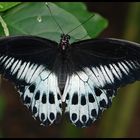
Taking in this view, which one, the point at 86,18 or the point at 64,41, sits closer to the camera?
the point at 64,41

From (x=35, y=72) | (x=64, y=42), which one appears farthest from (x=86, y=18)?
(x=35, y=72)

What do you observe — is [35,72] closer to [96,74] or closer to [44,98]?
[44,98]

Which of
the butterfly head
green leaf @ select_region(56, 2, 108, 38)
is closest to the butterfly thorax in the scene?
the butterfly head

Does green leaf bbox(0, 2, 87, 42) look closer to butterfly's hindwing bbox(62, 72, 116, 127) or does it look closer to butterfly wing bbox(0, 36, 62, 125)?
butterfly wing bbox(0, 36, 62, 125)

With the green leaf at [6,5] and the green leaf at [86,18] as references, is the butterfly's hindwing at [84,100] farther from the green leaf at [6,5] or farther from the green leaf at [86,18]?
the green leaf at [6,5]

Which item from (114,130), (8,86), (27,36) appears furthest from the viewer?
(8,86)

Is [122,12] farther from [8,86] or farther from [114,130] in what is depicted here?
[114,130]

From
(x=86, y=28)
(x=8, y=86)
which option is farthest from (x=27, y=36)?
(x=8, y=86)

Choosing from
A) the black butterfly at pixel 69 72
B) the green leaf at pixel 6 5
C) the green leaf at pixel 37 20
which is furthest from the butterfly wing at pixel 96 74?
the green leaf at pixel 6 5
